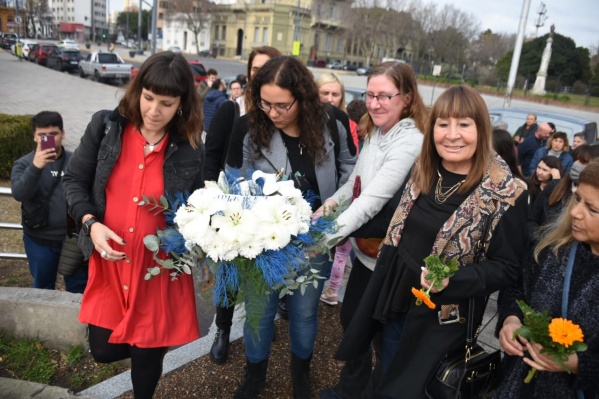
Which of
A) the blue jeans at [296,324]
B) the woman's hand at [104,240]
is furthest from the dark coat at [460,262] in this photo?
the woman's hand at [104,240]

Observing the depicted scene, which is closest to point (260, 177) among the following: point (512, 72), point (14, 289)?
point (14, 289)

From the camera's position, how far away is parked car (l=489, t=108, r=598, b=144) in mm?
9328

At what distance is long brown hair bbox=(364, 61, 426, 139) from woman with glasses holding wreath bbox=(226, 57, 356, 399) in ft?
1.28

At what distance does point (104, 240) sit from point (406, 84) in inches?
68.4

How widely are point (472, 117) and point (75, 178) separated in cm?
188

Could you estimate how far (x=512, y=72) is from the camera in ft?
57.2

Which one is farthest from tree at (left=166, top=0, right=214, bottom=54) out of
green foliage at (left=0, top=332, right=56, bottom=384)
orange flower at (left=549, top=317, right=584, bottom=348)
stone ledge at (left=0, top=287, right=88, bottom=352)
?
orange flower at (left=549, top=317, right=584, bottom=348)

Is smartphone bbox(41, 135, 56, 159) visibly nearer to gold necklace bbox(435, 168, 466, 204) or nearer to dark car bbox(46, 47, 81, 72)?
gold necklace bbox(435, 168, 466, 204)

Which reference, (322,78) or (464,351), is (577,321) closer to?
(464,351)

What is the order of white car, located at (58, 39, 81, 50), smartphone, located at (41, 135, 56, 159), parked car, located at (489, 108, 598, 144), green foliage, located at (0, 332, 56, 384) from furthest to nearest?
1. white car, located at (58, 39, 81, 50)
2. parked car, located at (489, 108, 598, 144)
3. smartphone, located at (41, 135, 56, 159)
4. green foliage, located at (0, 332, 56, 384)

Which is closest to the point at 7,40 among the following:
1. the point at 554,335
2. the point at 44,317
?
the point at 44,317

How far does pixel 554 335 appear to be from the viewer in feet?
5.05

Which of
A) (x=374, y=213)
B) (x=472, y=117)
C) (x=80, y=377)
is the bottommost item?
(x=80, y=377)

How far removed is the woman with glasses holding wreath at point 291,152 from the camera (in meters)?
2.41
